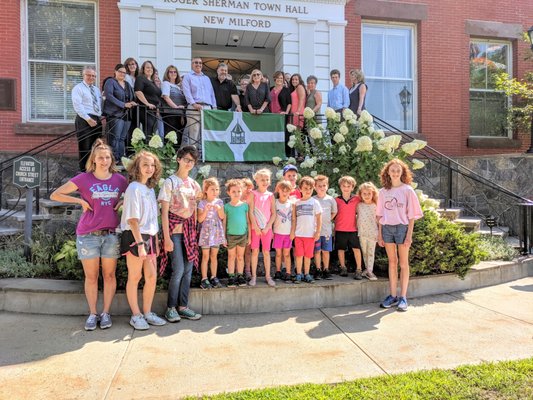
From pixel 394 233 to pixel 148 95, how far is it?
4575mm

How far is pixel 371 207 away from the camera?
5.48 meters

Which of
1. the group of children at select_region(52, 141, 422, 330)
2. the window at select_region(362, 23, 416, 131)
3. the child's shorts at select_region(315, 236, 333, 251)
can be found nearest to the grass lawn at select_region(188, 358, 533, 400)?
the group of children at select_region(52, 141, 422, 330)

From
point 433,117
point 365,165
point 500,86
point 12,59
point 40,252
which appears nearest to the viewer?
point 40,252

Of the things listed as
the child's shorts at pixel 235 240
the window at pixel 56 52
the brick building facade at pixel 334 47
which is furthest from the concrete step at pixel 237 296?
the window at pixel 56 52

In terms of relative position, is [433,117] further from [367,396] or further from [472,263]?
[367,396]

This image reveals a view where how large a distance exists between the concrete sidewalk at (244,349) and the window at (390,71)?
6.75m

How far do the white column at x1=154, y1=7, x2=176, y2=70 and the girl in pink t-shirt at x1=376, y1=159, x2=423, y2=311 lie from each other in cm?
577

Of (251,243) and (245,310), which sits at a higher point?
(251,243)

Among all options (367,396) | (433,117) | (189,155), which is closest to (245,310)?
(189,155)

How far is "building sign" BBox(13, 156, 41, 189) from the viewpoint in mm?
5449

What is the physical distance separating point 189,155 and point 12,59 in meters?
6.46

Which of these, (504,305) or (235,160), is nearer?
(504,305)

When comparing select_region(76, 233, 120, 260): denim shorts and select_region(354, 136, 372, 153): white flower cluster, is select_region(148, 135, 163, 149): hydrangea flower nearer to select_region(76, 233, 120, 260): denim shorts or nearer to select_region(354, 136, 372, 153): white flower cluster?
select_region(76, 233, 120, 260): denim shorts

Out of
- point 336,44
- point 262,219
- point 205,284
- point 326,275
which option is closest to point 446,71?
point 336,44
